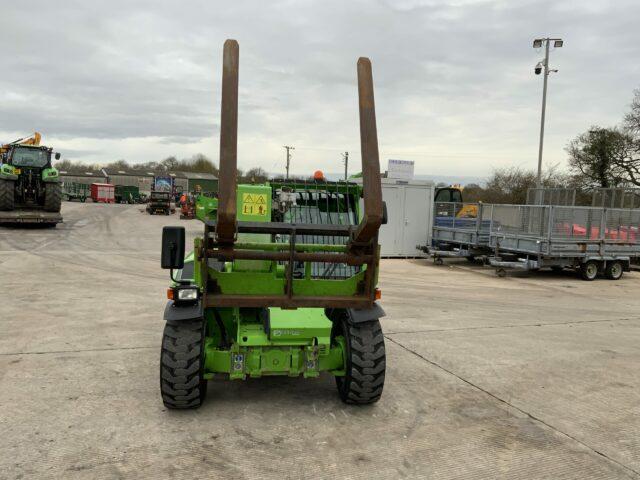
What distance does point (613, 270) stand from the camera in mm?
13742

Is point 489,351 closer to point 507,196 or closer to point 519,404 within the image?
point 519,404

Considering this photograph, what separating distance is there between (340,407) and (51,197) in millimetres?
19211

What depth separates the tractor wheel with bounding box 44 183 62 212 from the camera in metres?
20.1

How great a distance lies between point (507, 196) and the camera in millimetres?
39188

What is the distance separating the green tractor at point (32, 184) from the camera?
19.4 m

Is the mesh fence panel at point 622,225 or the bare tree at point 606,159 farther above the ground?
the bare tree at point 606,159

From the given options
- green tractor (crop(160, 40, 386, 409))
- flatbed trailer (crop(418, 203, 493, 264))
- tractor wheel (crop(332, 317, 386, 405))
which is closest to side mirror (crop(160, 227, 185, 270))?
green tractor (crop(160, 40, 386, 409))

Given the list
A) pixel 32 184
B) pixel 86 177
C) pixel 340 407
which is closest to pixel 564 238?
pixel 340 407

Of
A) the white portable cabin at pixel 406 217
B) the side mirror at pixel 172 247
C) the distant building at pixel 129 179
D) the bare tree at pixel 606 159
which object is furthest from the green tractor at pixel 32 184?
the distant building at pixel 129 179

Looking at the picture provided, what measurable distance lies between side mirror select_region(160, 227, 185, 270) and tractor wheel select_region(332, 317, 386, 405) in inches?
59.7

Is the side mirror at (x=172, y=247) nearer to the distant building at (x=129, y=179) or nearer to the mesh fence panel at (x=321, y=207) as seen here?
the mesh fence panel at (x=321, y=207)

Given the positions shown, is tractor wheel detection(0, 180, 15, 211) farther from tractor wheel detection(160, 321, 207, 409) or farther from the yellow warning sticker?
tractor wheel detection(160, 321, 207, 409)

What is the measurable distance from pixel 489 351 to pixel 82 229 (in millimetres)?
19099

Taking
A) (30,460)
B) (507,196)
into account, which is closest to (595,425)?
(30,460)
